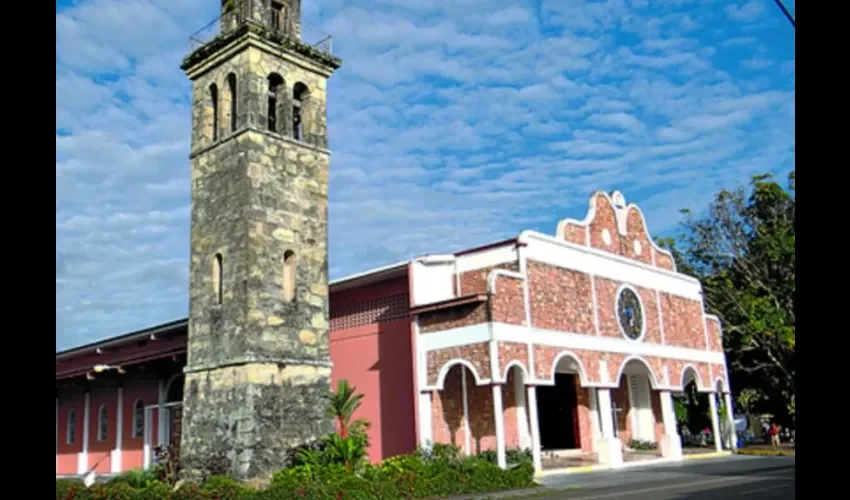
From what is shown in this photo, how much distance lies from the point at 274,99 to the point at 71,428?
18674mm

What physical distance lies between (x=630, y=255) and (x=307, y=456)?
13.1 meters

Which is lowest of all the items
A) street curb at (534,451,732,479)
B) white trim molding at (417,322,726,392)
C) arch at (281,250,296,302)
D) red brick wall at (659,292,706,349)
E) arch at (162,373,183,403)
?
street curb at (534,451,732,479)

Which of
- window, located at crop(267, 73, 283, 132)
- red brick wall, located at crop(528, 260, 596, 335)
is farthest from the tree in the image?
window, located at crop(267, 73, 283, 132)

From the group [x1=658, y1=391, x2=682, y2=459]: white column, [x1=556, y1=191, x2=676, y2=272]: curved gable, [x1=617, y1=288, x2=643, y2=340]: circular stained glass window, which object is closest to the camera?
[x1=556, y1=191, x2=676, y2=272]: curved gable

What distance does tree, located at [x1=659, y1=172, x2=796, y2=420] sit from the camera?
32344 millimetres

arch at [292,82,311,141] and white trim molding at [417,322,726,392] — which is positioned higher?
arch at [292,82,311,141]

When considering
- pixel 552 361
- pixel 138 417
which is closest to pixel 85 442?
pixel 138 417

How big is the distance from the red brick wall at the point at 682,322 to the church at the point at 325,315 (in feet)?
3.81

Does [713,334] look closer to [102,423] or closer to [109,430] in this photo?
[109,430]

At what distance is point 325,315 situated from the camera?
20.1 metres

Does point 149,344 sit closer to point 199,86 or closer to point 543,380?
point 199,86

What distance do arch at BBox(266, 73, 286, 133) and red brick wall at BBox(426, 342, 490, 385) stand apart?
23.3 ft

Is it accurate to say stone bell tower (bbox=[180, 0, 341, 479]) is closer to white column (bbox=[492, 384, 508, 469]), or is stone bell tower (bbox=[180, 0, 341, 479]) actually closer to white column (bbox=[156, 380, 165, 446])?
white column (bbox=[492, 384, 508, 469])
